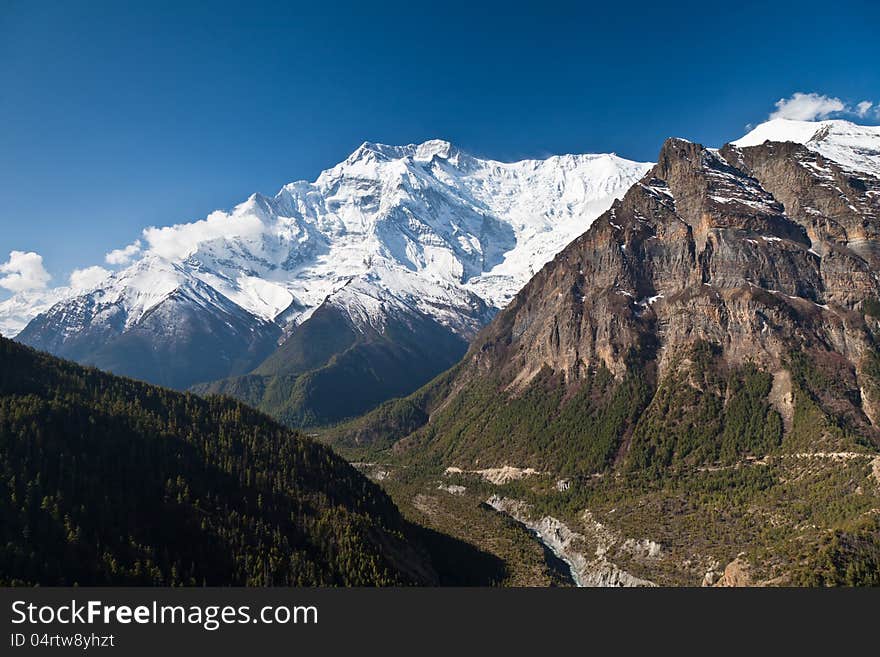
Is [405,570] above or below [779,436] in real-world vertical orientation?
below

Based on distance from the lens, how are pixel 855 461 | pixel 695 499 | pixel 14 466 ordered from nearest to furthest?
pixel 14 466
pixel 855 461
pixel 695 499

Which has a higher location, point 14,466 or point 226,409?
point 226,409

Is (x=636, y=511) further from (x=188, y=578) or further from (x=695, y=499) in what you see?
(x=188, y=578)

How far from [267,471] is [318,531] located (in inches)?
1052

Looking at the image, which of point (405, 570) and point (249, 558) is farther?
point (405, 570)

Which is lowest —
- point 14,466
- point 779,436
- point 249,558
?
point 249,558

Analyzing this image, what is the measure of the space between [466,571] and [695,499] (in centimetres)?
7653

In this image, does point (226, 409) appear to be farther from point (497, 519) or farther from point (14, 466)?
point (497, 519)

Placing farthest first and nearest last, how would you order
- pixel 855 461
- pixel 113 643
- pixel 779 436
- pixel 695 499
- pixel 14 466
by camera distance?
pixel 779 436
pixel 695 499
pixel 855 461
pixel 14 466
pixel 113 643

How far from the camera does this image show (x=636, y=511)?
173 m

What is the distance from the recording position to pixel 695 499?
170 metres

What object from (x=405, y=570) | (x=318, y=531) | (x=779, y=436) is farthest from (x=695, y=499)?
(x=318, y=531)

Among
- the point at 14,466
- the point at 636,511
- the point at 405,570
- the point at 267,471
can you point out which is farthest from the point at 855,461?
the point at 14,466

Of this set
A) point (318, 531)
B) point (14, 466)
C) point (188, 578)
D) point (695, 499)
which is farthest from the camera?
point (695, 499)
